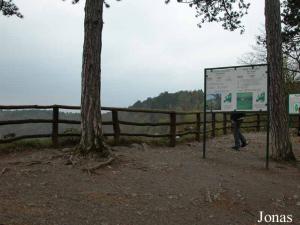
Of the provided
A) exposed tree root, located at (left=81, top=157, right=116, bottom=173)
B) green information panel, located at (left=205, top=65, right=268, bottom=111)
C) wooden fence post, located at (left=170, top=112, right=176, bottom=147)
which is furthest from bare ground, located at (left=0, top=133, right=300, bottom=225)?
wooden fence post, located at (left=170, top=112, right=176, bottom=147)

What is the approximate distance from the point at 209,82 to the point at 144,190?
181 inches

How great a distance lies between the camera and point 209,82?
1062cm

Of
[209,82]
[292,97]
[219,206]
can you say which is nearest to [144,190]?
[219,206]

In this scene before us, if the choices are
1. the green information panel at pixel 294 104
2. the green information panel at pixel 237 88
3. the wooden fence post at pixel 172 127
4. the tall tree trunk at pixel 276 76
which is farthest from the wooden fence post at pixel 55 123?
the green information panel at pixel 294 104

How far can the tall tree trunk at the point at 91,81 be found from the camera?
336 inches

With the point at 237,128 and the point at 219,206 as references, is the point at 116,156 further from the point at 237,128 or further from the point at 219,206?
the point at 237,128

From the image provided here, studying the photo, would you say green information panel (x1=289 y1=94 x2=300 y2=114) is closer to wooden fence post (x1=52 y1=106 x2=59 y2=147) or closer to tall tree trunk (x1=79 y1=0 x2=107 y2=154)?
wooden fence post (x1=52 y1=106 x2=59 y2=147)

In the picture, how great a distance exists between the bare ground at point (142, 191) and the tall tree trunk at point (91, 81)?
681 mm

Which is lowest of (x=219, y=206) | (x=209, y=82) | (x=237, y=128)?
(x=219, y=206)

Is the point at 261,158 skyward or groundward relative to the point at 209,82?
groundward

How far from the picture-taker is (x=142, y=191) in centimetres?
685

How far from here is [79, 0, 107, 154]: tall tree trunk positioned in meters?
8.53

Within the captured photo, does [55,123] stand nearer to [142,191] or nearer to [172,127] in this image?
[172,127]

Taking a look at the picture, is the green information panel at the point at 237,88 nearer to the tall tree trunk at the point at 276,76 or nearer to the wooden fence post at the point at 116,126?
the tall tree trunk at the point at 276,76
